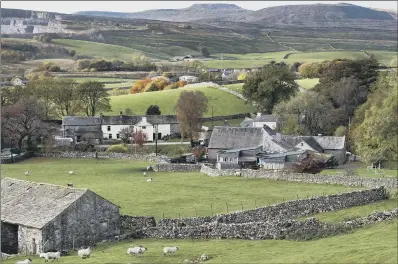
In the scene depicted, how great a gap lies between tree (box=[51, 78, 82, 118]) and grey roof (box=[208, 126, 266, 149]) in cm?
2796

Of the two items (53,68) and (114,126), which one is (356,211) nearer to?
(114,126)

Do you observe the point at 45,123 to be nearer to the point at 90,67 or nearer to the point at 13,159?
the point at 13,159

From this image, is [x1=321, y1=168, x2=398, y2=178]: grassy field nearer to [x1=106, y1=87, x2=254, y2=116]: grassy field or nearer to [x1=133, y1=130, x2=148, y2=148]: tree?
[x1=133, y1=130, x2=148, y2=148]: tree

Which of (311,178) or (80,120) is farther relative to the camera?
(80,120)

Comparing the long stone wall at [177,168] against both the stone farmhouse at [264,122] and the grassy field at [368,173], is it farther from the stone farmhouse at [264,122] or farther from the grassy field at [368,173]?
the stone farmhouse at [264,122]

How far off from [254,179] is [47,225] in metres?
28.4

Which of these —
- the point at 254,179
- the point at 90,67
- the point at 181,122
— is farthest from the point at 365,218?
the point at 90,67

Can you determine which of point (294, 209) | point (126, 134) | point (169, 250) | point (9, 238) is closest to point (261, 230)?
point (169, 250)

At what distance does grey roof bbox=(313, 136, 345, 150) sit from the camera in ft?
247

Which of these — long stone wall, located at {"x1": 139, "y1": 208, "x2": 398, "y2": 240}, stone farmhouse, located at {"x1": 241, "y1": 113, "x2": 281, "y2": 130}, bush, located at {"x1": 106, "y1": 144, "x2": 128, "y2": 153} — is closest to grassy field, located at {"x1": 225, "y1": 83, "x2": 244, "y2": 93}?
stone farmhouse, located at {"x1": 241, "y1": 113, "x2": 281, "y2": 130}

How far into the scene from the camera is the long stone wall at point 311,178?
54.0 m

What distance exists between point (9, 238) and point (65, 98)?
206ft

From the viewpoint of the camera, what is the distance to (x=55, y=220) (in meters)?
35.7

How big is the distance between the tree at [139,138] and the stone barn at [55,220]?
146 ft
